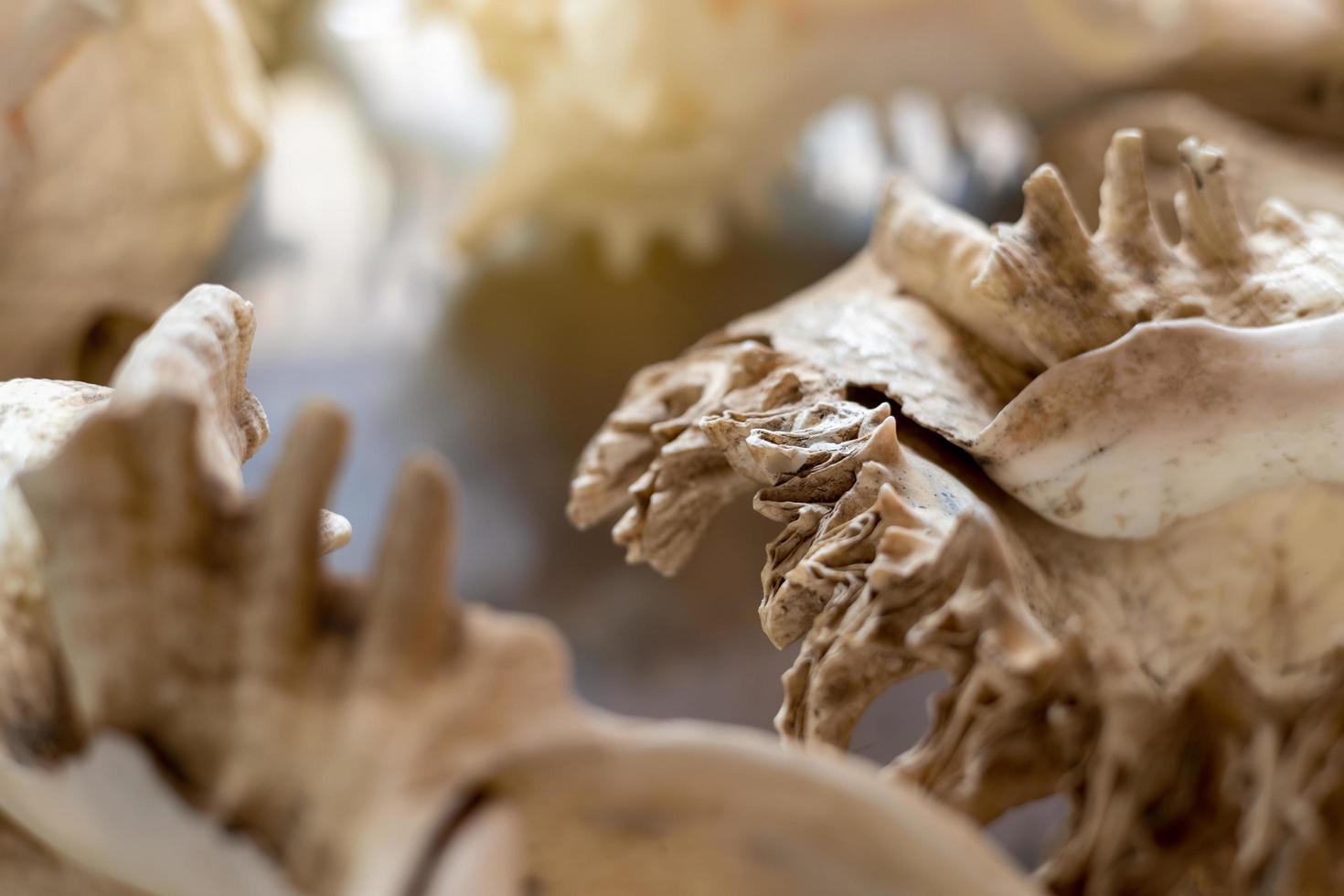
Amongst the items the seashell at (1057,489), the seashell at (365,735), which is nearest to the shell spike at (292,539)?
the seashell at (365,735)

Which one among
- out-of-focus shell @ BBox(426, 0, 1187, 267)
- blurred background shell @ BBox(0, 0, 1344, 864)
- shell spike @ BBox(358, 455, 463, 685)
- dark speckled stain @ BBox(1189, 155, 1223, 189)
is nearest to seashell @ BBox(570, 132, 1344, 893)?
dark speckled stain @ BBox(1189, 155, 1223, 189)

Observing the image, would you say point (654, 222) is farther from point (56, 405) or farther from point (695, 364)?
point (56, 405)

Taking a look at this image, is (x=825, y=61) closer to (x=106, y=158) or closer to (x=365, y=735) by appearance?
(x=106, y=158)

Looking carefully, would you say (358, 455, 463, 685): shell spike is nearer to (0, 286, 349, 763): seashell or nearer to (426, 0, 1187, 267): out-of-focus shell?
(0, 286, 349, 763): seashell

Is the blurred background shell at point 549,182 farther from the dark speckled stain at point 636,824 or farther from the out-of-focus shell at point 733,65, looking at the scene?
the dark speckled stain at point 636,824

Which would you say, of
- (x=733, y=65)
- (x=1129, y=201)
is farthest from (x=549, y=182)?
(x=1129, y=201)

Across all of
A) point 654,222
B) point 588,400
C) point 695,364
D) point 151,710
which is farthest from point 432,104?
point 151,710
